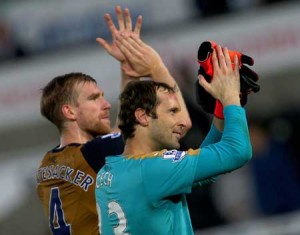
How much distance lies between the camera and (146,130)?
4953 millimetres

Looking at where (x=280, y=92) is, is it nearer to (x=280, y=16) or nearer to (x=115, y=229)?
(x=280, y=16)

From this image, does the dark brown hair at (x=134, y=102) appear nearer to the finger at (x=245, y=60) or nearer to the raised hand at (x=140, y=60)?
the finger at (x=245, y=60)

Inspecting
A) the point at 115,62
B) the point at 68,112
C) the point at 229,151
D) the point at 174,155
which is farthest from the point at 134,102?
the point at 115,62

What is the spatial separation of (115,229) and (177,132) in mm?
526

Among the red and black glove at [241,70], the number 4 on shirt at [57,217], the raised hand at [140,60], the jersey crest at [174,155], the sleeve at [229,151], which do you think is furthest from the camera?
the raised hand at [140,60]

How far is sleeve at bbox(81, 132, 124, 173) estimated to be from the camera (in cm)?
552

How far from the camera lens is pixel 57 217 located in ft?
18.7

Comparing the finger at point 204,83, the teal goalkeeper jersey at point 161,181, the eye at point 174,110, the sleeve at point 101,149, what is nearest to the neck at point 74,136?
the sleeve at point 101,149

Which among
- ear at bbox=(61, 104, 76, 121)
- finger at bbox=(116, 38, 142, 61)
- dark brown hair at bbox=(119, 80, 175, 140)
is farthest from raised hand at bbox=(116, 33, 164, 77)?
dark brown hair at bbox=(119, 80, 175, 140)

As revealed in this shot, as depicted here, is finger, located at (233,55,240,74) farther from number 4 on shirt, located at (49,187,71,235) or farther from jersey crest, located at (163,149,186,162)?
number 4 on shirt, located at (49,187,71,235)

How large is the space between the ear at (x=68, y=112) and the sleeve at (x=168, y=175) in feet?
3.30

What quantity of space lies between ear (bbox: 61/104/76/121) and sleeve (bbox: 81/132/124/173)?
0.23 metres

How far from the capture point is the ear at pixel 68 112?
5.78 meters

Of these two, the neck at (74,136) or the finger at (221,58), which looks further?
the neck at (74,136)
